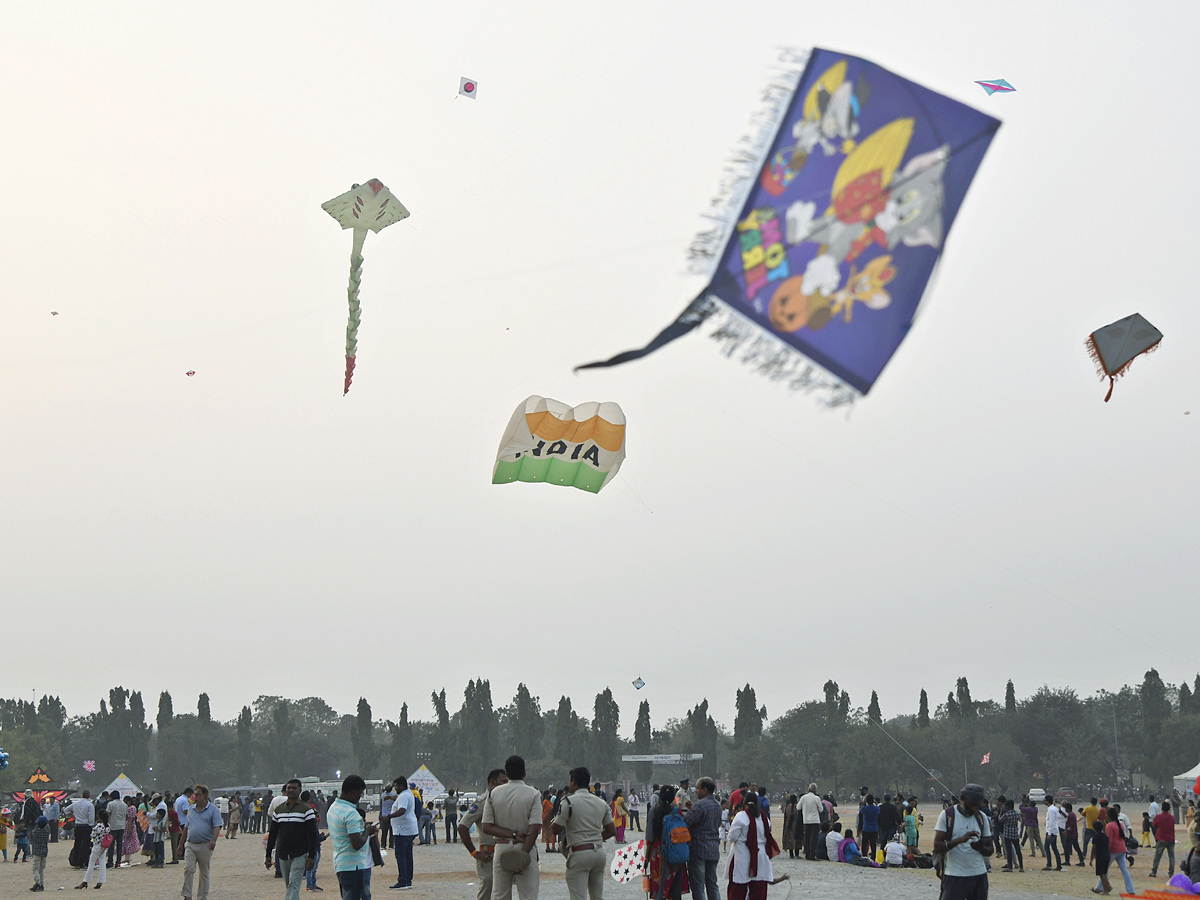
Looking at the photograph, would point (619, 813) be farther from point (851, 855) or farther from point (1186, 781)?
point (1186, 781)

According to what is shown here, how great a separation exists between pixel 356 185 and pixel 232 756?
325ft

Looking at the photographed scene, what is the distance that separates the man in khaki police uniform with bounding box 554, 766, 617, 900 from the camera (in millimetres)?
9523

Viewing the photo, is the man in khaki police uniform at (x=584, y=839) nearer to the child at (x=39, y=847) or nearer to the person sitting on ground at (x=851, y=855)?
the child at (x=39, y=847)

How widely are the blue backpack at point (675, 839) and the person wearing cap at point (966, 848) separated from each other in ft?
8.73

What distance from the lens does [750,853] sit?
449 inches

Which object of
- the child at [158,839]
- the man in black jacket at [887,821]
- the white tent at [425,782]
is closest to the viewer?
the man in black jacket at [887,821]

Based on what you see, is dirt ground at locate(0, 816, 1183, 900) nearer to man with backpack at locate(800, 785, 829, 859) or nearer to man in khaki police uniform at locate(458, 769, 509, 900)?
man with backpack at locate(800, 785, 829, 859)

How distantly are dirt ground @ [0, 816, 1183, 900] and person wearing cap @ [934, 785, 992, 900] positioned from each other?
6.09 m

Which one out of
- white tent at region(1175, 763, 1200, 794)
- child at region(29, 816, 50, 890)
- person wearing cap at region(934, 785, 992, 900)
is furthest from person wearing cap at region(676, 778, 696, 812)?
Answer: white tent at region(1175, 763, 1200, 794)

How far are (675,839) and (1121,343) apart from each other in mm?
7462

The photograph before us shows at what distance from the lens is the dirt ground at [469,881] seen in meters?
16.0

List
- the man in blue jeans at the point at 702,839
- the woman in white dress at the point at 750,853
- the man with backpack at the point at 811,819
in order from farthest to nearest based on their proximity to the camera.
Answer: the man with backpack at the point at 811,819 → the man in blue jeans at the point at 702,839 → the woman in white dress at the point at 750,853

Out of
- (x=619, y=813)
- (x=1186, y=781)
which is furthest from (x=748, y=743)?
(x=619, y=813)

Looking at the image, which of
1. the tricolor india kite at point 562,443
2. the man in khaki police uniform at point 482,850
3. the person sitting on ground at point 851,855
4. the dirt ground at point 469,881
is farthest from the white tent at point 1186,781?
the man in khaki police uniform at point 482,850
